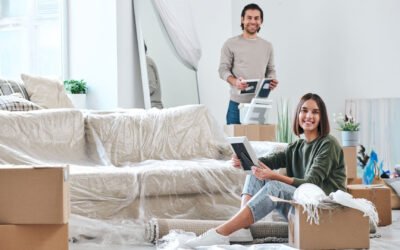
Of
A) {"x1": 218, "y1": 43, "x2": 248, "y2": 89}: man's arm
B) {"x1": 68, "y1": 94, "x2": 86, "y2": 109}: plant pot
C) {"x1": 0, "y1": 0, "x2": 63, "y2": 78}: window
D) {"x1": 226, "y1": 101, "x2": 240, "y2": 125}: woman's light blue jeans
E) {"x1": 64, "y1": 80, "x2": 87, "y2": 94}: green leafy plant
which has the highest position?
{"x1": 0, "y1": 0, "x2": 63, "y2": 78}: window

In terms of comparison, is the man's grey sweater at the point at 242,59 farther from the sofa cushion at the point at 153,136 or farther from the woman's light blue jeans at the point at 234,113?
the sofa cushion at the point at 153,136

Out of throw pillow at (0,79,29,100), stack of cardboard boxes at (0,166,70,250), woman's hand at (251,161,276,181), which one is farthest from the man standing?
stack of cardboard boxes at (0,166,70,250)

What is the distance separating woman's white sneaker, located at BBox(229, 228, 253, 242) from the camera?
3.43m

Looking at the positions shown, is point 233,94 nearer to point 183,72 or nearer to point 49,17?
point 183,72

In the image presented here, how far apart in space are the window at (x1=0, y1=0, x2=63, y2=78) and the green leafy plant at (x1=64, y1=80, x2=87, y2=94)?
0.31m

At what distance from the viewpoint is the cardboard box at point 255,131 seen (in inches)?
198

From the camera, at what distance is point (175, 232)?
346 centimetres

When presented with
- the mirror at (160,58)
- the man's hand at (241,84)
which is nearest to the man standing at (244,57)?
the man's hand at (241,84)

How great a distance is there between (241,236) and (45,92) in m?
1.82

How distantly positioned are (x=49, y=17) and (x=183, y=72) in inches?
48.1

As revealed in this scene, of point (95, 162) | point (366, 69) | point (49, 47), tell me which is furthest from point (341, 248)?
point (49, 47)

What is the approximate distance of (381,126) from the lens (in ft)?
19.7

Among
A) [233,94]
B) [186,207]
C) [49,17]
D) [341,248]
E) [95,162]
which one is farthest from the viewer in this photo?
[49,17]

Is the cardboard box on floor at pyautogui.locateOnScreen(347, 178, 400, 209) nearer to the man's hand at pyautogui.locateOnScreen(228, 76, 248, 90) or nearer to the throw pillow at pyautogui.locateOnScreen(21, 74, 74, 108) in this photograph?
the man's hand at pyautogui.locateOnScreen(228, 76, 248, 90)
